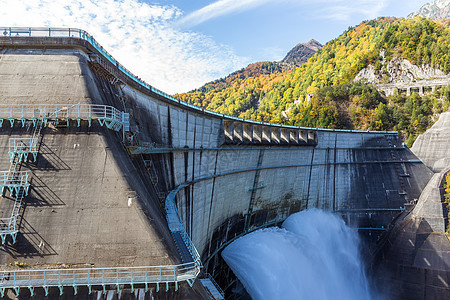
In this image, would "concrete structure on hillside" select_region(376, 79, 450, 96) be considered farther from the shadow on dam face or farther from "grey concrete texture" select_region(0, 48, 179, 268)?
"grey concrete texture" select_region(0, 48, 179, 268)

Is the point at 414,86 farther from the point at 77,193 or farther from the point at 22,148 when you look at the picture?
the point at 22,148

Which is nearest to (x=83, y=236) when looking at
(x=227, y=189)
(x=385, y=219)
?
(x=227, y=189)

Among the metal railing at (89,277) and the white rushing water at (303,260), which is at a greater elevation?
the metal railing at (89,277)

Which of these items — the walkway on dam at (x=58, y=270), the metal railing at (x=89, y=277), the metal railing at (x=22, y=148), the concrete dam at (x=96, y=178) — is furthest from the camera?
the metal railing at (x=22, y=148)

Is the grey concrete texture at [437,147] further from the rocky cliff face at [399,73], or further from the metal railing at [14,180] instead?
the metal railing at [14,180]

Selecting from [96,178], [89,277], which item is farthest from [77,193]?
[89,277]

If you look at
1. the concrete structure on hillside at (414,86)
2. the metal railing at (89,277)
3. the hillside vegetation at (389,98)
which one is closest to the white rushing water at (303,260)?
the metal railing at (89,277)
